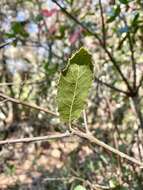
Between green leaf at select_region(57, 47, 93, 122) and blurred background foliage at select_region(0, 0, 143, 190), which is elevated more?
blurred background foliage at select_region(0, 0, 143, 190)

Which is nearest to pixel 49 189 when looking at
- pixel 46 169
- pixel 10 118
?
pixel 46 169

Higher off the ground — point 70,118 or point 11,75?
point 11,75

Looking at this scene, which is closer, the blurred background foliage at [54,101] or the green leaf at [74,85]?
the green leaf at [74,85]

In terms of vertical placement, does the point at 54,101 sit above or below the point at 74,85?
above

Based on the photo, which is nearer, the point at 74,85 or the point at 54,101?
the point at 74,85

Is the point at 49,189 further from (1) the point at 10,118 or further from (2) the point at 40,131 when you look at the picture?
(1) the point at 10,118

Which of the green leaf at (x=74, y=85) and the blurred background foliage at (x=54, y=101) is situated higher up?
the blurred background foliage at (x=54, y=101)

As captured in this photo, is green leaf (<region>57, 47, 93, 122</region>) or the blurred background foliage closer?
green leaf (<region>57, 47, 93, 122</region>)

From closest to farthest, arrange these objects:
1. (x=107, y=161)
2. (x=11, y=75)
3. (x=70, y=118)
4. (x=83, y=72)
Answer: (x=83, y=72) < (x=70, y=118) < (x=107, y=161) < (x=11, y=75)
